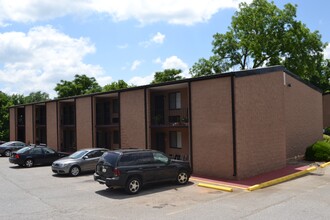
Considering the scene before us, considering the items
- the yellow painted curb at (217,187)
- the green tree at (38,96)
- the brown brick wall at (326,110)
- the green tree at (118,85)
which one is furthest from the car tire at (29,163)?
the green tree at (38,96)

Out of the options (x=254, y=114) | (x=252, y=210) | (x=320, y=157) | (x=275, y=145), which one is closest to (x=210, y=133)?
(x=254, y=114)

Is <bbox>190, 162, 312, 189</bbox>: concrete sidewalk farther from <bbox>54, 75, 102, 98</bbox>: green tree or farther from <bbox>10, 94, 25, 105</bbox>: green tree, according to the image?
<bbox>54, 75, 102, 98</bbox>: green tree

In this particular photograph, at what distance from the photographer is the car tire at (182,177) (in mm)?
14816

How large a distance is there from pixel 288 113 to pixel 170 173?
1061 cm

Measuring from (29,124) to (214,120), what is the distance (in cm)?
2695

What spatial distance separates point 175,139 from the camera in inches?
854

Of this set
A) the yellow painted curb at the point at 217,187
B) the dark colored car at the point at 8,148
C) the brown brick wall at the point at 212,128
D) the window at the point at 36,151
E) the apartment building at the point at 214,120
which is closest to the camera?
the yellow painted curb at the point at 217,187

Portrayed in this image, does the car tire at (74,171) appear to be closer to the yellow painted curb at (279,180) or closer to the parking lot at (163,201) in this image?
the parking lot at (163,201)

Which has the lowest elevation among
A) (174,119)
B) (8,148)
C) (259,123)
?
(8,148)

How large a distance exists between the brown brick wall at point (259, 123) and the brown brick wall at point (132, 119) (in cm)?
692

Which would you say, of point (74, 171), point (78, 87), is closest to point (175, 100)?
point (74, 171)

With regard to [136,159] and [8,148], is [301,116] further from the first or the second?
[8,148]

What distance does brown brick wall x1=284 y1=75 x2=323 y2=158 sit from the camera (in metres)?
Answer: 21.4

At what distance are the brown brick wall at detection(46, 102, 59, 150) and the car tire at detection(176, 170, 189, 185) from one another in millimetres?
19363
